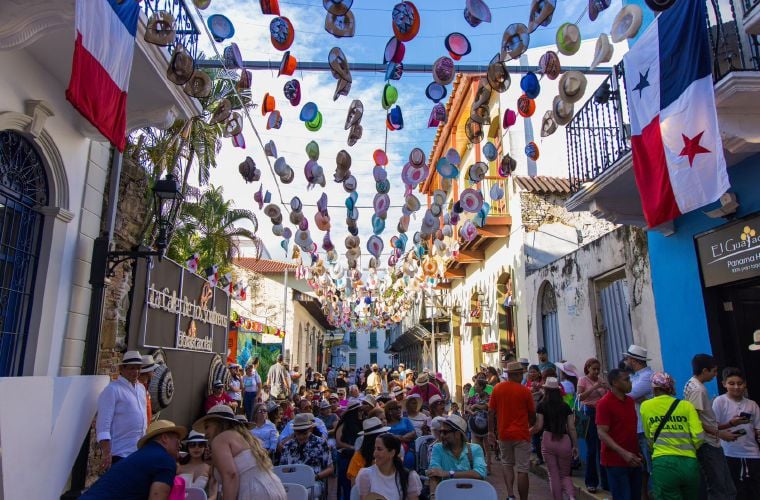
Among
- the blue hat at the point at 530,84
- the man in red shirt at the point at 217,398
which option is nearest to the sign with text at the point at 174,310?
the man in red shirt at the point at 217,398

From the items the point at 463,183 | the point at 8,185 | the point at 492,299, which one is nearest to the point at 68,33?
the point at 8,185

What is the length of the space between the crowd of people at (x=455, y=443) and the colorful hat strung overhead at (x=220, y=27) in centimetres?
348

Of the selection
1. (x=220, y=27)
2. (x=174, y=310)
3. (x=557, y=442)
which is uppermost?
(x=220, y=27)

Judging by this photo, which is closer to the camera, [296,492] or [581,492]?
[296,492]

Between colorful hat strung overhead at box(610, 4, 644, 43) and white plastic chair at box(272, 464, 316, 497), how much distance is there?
5446 mm

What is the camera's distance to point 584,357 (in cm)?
974

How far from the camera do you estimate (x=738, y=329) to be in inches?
258

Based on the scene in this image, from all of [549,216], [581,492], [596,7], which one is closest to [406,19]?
[596,7]

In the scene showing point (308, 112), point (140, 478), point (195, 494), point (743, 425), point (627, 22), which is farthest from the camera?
point (308, 112)

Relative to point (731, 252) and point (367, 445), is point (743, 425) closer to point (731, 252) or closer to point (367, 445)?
point (731, 252)

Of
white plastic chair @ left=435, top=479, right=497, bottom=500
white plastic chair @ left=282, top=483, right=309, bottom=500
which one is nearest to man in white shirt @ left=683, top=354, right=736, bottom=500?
white plastic chair @ left=435, top=479, right=497, bottom=500

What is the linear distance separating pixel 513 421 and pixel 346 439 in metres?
2.04

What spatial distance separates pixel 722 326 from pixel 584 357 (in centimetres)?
334

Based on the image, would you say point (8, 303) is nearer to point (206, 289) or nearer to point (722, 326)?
point (206, 289)
